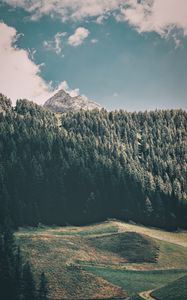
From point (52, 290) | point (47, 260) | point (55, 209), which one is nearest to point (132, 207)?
point (55, 209)

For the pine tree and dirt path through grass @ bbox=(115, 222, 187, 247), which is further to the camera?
dirt path through grass @ bbox=(115, 222, 187, 247)

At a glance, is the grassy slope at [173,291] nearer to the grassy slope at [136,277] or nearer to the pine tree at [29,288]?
the grassy slope at [136,277]

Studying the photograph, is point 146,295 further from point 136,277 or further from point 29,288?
point 29,288

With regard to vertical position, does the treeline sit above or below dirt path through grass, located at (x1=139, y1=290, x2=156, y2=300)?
above

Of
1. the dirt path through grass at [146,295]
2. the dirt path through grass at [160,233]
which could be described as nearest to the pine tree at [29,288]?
the dirt path through grass at [146,295]

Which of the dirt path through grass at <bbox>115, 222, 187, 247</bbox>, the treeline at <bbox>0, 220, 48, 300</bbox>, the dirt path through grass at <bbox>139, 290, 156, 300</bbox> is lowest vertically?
the dirt path through grass at <bbox>139, 290, 156, 300</bbox>

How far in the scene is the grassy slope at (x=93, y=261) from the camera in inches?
4498

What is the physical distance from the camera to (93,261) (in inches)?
5246

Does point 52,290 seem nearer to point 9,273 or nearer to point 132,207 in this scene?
point 9,273

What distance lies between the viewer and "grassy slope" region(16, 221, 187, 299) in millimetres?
114250

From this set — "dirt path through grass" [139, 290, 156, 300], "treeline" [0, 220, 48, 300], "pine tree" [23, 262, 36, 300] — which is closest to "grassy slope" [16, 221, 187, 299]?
"dirt path through grass" [139, 290, 156, 300]

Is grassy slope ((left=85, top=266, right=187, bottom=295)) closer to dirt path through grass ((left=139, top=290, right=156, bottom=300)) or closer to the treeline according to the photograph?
dirt path through grass ((left=139, top=290, right=156, bottom=300))

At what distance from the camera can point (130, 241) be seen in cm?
14825

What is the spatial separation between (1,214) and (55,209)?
1006 inches
